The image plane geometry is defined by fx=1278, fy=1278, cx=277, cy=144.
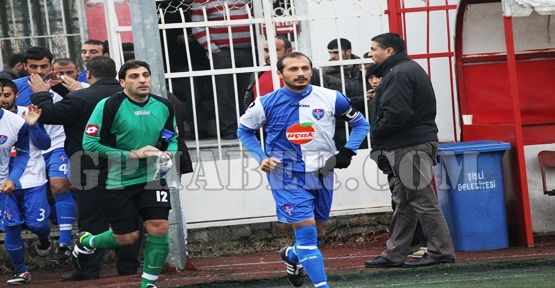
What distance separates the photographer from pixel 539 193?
12.5 metres

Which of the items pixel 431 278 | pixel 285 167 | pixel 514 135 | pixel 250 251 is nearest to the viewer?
pixel 285 167

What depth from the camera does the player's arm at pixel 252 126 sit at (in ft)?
32.9

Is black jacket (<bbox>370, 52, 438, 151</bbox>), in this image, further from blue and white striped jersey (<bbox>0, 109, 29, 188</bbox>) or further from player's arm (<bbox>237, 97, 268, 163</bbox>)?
blue and white striped jersey (<bbox>0, 109, 29, 188</bbox>)

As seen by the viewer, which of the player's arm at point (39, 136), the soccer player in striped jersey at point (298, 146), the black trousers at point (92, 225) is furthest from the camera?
the player's arm at point (39, 136)

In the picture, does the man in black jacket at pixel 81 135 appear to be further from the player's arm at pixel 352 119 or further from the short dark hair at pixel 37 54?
the player's arm at pixel 352 119

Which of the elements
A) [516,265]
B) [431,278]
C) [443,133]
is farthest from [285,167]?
[443,133]

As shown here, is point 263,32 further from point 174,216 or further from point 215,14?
point 174,216

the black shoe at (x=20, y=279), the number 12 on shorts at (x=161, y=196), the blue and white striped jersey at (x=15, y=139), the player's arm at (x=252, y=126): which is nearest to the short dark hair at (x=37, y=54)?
the blue and white striped jersey at (x=15, y=139)

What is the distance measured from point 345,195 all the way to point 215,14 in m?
2.33

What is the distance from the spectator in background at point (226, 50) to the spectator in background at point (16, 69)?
72.7 inches

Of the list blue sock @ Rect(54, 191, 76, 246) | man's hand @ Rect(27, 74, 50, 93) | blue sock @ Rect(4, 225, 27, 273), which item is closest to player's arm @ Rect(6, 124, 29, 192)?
blue sock @ Rect(4, 225, 27, 273)

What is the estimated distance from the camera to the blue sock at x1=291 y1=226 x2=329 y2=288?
950cm

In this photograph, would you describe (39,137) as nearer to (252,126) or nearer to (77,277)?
(77,277)

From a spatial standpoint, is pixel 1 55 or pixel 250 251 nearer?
Result: pixel 250 251
